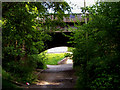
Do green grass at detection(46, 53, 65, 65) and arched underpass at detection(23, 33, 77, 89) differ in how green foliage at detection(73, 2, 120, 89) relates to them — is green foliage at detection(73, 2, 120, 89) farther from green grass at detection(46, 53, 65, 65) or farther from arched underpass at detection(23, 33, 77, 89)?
green grass at detection(46, 53, 65, 65)

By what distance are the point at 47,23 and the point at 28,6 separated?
82 centimetres

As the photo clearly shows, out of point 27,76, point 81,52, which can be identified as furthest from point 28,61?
point 81,52

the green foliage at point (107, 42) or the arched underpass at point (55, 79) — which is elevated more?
the green foliage at point (107, 42)

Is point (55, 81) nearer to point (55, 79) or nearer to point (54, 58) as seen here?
point (55, 79)

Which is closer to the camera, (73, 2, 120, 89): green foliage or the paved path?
(73, 2, 120, 89): green foliage

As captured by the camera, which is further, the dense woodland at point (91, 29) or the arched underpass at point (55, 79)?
the arched underpass at point (55, 79)

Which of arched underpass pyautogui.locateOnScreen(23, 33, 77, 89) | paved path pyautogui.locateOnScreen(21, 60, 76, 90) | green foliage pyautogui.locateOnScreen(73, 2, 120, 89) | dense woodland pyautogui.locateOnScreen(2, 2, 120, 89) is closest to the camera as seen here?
dense woodland pyautogui.locateOnScreen(2, 2, 120, 89)

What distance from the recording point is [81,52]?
698 centimetres

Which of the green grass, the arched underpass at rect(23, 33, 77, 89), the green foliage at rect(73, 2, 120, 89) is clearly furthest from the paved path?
the green grass

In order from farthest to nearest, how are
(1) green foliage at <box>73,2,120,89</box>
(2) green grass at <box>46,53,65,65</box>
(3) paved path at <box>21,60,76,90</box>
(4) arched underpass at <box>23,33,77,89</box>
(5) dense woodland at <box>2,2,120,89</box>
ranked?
1. (2) green grass at <box>46,53,65,65</box>
2. (4) arched underpass at <box>23,33,77,89</box>
3. (3) paved path at <box>21,60,76,90</box>
4. (1) green foliage at <box>73,2,120,89</box>
5. (5) dense woodland at <box>2,2,120,89</box>

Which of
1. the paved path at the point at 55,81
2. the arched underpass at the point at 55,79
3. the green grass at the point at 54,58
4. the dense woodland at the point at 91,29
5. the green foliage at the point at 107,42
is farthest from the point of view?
the green grass at the point at 54,58

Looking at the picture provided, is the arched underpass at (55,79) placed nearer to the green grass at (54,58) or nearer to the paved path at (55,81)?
the paved path at (55,81)

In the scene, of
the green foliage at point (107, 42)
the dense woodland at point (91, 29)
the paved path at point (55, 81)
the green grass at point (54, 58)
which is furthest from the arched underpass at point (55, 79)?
the green grass at point (54, 58)

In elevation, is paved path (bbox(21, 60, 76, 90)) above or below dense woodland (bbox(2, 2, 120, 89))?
below
